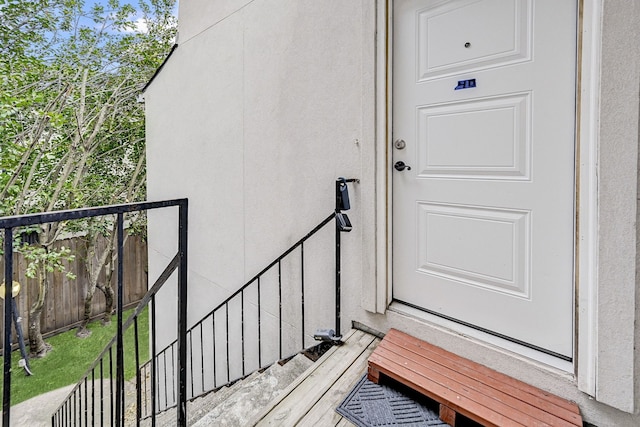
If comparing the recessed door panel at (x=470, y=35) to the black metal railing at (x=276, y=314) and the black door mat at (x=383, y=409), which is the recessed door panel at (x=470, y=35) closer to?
the black metal railing at (x=276, y=314)

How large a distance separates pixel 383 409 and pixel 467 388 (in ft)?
1.22

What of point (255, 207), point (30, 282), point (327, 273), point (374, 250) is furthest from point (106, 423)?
point (374, 250)

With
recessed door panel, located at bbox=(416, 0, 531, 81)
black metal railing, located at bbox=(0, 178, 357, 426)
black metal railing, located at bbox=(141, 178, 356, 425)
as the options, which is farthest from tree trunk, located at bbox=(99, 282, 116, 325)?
recessed door panel, located at bbox=(416, 0, 531, 81)

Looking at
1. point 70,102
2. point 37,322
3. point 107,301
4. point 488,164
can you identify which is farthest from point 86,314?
point 488,164

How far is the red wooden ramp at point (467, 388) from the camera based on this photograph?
1.30 meters

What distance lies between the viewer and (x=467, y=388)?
1445 millimetres

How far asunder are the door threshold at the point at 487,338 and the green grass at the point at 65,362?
16.6 feet

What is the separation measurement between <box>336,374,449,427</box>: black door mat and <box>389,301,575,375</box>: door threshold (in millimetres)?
420

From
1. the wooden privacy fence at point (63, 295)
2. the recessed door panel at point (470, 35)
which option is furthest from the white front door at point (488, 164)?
the wooden privacy fence at point (63, 295)

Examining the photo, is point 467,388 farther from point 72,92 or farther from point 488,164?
point 72,92

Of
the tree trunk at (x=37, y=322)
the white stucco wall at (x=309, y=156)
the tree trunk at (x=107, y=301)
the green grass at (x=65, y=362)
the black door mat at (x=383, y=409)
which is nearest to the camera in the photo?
the white stucco wall at (x=309, y=156)

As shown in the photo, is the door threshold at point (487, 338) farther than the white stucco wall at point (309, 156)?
Yes

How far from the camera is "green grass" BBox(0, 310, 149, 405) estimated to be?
17.1 ft

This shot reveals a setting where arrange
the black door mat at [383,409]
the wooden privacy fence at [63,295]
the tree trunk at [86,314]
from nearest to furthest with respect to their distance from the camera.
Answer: the black door mat at [383,409] → the wooden privacy fence at [63,295] → the tree trunk at [86,314]
